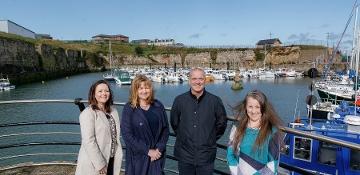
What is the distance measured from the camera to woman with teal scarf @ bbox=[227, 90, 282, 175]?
3109 millimetres

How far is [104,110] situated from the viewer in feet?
12.5

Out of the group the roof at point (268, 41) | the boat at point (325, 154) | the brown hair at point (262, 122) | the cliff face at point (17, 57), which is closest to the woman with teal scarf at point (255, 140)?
the brown hair at point (262, 122)

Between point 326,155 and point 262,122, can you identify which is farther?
point 326,155

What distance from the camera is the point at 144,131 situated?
143 inches

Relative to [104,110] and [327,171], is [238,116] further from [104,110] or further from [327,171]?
[327,171]

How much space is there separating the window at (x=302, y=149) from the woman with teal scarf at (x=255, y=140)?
8.89 metres

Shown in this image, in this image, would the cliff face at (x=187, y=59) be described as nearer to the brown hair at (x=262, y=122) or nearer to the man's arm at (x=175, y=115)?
the man's arm at (x=175, y=115)

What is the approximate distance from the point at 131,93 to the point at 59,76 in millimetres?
91170

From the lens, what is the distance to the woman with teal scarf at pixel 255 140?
3.11 m

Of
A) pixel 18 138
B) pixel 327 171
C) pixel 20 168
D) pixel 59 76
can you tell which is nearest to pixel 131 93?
pixel 20 168

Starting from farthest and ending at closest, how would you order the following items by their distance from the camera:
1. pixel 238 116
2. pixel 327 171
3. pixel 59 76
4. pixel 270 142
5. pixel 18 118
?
pixel 59 76
pixel 18 118
pixel 327 171
pixel 238 116
pixel 270 142

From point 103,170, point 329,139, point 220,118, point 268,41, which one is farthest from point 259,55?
point 329,139

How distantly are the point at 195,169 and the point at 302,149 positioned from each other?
28.8ft

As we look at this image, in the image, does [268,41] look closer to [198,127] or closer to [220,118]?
[220,118]
